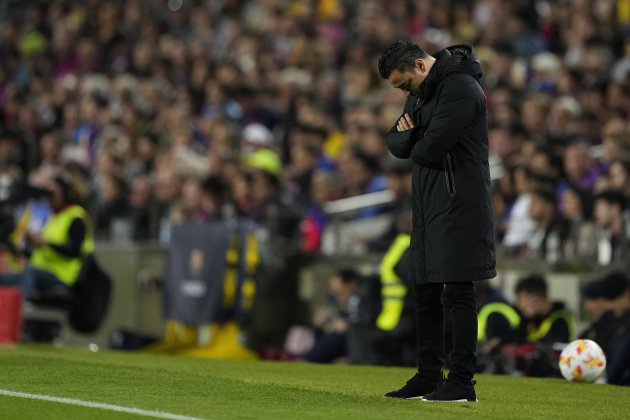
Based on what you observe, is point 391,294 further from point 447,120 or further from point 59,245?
point 447,120

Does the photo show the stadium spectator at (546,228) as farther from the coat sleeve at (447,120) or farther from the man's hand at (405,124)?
the coat sleeve at (447,120)

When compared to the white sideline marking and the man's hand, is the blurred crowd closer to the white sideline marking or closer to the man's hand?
the man's hand

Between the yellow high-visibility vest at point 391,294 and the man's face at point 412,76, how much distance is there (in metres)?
4.80

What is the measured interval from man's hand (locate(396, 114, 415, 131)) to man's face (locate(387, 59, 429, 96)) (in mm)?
193

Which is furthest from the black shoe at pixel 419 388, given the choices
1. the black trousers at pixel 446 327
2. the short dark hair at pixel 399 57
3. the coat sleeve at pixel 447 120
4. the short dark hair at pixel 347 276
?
the short dark hair at pixel 347 276

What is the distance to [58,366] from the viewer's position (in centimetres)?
1002

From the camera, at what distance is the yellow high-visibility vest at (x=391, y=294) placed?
1287cm

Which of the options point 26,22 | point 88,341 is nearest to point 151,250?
point 88,341

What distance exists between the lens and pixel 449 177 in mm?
7961

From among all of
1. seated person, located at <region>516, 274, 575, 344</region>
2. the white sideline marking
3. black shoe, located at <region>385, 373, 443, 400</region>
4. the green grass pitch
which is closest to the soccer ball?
the green grass pitch

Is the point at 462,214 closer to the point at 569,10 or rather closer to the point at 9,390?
the point at 9,390

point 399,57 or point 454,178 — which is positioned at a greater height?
point 399,57

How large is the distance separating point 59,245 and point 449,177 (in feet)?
25.7

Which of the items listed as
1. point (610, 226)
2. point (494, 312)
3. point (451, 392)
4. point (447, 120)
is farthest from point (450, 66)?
point (610, 226)
